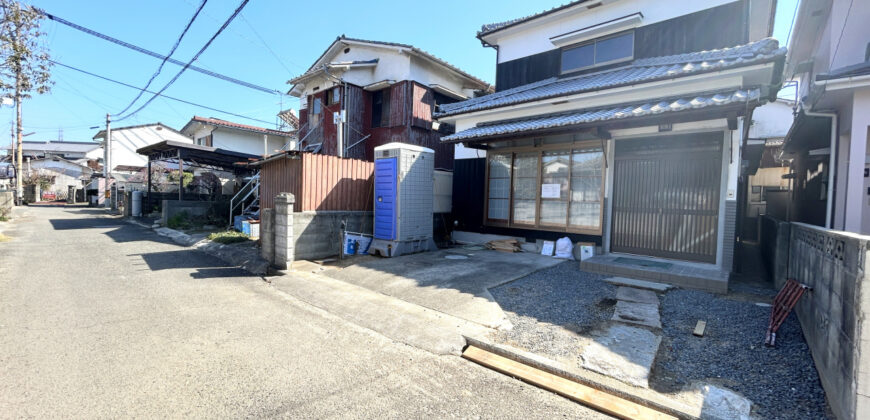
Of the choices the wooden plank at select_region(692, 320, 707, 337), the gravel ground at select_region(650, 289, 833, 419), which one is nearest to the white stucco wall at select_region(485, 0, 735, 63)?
the gravel ground at select_region(650, 289, 833, 419)

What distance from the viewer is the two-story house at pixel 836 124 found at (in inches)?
193

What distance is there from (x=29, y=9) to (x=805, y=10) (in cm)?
1876

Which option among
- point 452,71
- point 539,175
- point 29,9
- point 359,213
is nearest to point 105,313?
point 359,213

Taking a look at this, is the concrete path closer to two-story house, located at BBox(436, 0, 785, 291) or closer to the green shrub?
two-story house, located at BBox(436, 0, 785, 291)

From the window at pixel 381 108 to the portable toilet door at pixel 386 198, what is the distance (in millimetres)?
5685

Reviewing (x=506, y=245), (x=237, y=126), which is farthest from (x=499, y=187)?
(x=237, y=126)

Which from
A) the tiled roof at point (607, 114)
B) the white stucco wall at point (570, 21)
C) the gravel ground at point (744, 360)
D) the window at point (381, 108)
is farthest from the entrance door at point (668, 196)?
the window at point (381, 108)

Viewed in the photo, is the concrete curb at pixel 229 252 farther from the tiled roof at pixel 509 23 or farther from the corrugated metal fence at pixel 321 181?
the tiled roof at pixel 509 23

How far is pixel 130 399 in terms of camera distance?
8.54 feet

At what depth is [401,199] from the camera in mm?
7871

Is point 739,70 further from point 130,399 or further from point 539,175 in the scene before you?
point 130,399

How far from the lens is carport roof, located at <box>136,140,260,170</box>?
1389cm

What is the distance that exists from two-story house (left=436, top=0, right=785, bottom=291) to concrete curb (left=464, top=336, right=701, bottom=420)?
3277 millimetres

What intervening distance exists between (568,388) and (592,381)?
218 mm
